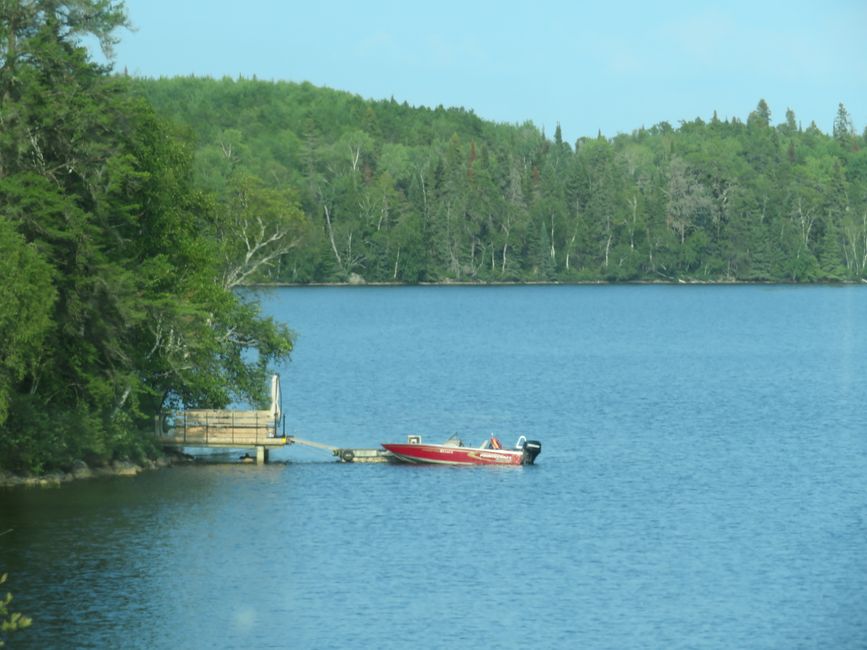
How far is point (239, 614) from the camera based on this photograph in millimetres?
42094

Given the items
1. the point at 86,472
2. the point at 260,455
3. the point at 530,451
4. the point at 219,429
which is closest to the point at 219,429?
the point at 219,429

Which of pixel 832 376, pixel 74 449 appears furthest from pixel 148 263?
pixel 832 376

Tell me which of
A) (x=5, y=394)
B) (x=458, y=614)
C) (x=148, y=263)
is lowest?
(x=458, y=614)

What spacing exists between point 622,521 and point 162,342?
18166 mm

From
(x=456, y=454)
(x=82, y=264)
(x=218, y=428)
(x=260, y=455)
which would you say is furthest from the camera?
(x=456, y=454)

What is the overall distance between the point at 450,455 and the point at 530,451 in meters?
3.25

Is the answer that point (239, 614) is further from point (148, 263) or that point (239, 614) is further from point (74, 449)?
point (148, 263)

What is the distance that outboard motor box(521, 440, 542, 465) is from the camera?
212ft

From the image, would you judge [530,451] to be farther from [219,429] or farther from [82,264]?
[82,264]

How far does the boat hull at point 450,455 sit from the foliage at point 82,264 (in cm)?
782

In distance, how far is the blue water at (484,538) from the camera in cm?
4131

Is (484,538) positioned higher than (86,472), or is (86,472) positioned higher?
(86,472)

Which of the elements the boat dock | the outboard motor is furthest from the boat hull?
the boat dock

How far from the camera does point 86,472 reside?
188 feet
